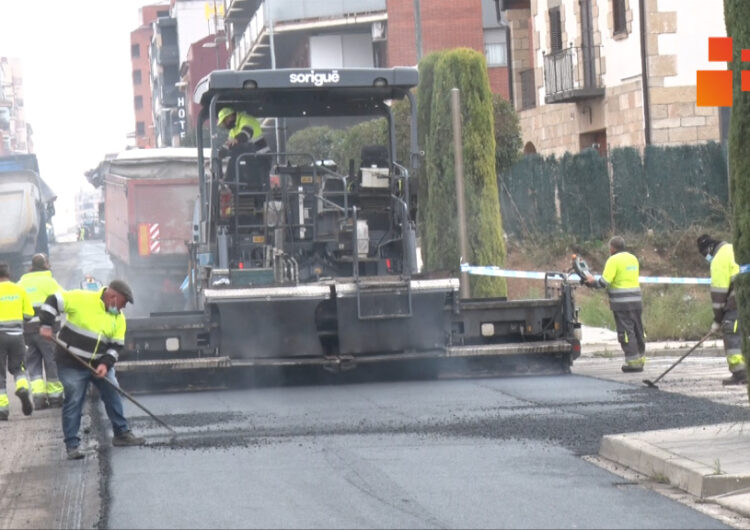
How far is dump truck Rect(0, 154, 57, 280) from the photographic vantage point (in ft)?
119

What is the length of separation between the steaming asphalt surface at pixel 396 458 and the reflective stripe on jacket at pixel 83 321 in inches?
34.3

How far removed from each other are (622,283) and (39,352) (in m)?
6.76

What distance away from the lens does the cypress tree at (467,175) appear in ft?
77.0

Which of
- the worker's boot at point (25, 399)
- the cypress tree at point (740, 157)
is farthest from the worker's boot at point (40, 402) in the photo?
the cypress tree at point (740, 157)

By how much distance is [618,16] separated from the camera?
3266cm

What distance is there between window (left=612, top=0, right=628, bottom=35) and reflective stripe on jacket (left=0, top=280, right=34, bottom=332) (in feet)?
65.6

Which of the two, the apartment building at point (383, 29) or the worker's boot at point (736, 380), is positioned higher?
the apartment building at point (383, 29)

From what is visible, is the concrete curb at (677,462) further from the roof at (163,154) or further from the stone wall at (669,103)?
the stone wall at (669,103)

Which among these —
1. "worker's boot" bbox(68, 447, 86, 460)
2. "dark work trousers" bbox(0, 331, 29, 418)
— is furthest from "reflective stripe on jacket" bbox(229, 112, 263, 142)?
"worker's boot" bbox(68, 447, 86, 460)

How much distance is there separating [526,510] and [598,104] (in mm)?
26508

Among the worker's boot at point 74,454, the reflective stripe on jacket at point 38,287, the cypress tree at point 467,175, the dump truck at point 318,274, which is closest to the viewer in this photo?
the worker's boot at point 74,454

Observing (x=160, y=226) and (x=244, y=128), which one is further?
(x=160, y=226)

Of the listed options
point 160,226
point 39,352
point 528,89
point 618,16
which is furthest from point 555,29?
point 39,352

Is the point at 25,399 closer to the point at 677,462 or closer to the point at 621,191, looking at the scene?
the point at 677,462
